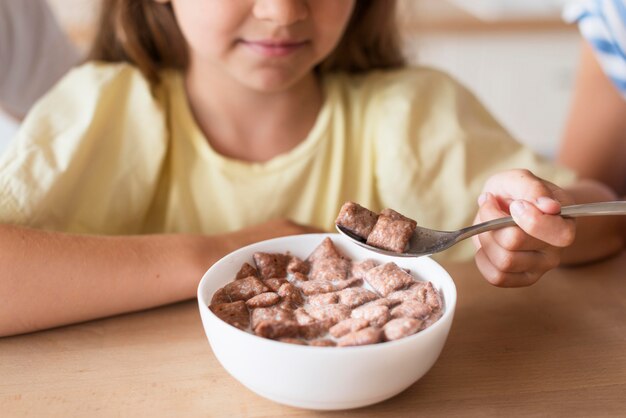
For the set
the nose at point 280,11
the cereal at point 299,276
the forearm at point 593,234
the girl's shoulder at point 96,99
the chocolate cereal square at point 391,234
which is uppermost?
the nose at point 280,11

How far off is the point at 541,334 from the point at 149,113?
756mm

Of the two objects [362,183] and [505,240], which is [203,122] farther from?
[505,240]

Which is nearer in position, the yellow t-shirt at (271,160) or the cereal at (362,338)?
the cereal at (362,338)

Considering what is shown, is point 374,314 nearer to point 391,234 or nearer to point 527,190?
point 391,234

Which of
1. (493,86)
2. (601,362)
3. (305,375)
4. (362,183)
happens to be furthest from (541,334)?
(493,86)

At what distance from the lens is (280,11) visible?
1006 millimetres

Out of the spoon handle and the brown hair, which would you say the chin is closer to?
the brown hair

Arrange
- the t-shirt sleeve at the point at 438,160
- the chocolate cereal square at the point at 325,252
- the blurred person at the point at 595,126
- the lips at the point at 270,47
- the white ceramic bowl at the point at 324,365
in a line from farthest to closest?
the blurred person at the point at 595,126, the t-shirt sleeve at the point at 438,160, the lips at the point at 270,47, the chocolate cereal square at the point at 325,252, the white ceramic bowl at the point at 324,365

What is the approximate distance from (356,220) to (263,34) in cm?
44

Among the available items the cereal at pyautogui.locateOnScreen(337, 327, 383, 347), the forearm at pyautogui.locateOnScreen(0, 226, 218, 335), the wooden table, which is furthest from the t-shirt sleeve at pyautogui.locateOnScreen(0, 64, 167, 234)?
the cereal at pyautogui.locateOnScreen(337, 327, 383, 347)

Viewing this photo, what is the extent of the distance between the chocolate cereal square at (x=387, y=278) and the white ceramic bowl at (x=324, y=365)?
0.08m

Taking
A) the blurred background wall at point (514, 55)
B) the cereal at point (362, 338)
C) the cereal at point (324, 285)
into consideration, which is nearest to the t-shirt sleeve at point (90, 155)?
the cereal at point (324, 285)

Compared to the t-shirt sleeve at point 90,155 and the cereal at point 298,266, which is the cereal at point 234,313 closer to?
the cereal at point 298,266

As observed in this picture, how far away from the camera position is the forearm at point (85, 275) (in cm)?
81
